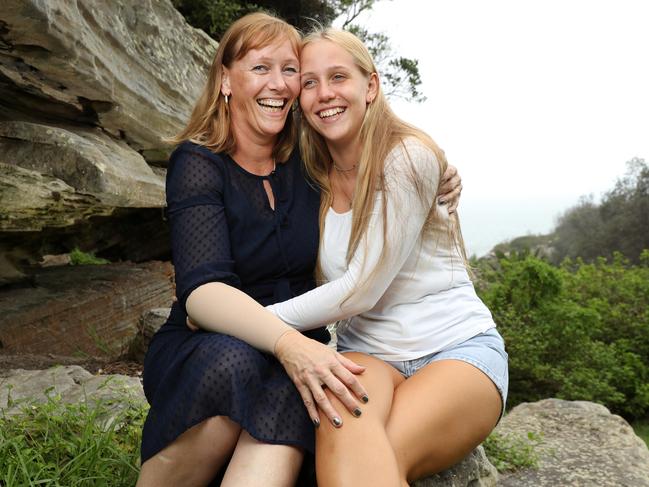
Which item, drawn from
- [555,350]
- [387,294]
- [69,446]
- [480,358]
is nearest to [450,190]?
[387,294]

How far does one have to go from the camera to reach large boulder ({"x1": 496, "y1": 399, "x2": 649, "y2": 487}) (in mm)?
4160

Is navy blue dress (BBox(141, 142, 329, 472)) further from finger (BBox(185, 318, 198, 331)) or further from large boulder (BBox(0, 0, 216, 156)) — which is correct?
large boulder (BBox(0, 0, 216, 156))

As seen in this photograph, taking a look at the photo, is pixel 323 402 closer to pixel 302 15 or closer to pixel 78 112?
pixel 78 112

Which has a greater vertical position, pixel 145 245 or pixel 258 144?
pixel 258 144

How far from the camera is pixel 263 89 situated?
2934 mm

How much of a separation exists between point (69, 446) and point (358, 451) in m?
1.54

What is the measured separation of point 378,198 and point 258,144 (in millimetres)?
661

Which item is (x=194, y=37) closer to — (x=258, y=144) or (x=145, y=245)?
(x=145, y=245)

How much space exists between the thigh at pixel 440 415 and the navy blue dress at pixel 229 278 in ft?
1.06

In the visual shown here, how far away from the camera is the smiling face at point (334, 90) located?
2.86 metres

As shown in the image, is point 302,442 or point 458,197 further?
point 458,197

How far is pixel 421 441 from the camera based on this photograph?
2.30 m

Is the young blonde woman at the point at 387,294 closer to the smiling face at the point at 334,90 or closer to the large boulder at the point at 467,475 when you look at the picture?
the smiling face at the point at 334,90

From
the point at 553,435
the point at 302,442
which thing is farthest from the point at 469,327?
the point at 553,435
